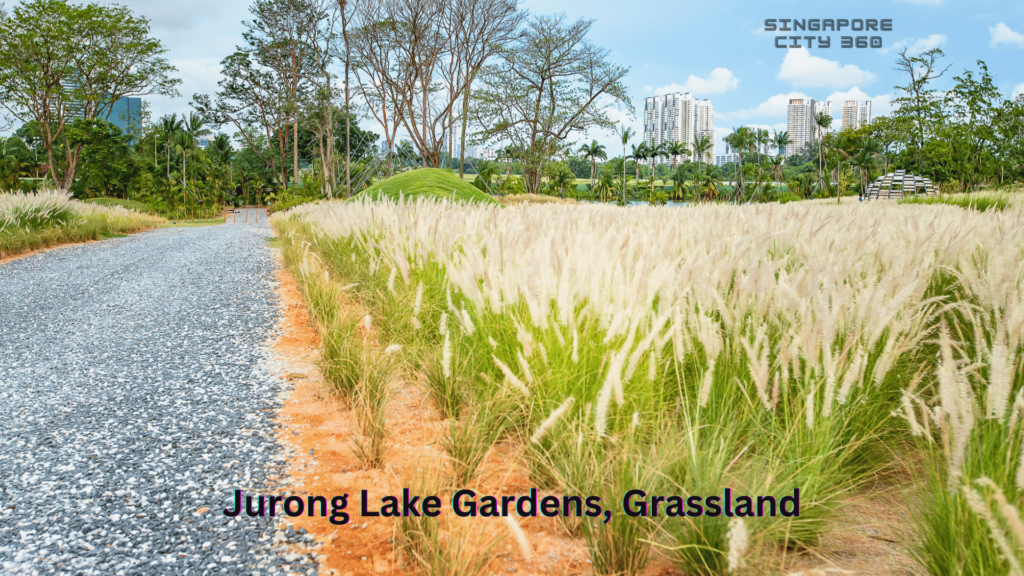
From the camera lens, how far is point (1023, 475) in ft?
2.76

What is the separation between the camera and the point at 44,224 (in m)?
9.20

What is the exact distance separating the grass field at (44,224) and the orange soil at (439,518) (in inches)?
316

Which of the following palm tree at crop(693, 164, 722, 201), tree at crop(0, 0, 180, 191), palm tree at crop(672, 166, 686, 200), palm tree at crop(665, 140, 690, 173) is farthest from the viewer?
palm tree at crop(665, 140, 690, 173)

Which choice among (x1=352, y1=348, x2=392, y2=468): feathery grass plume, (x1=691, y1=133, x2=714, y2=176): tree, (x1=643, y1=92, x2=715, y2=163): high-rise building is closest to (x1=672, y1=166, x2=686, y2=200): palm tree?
(x1=691, y1=133, x2=714, y2=176): tree

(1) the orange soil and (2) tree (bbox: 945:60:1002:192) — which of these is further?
(2) tree (bbox: 945:60:1002:192)

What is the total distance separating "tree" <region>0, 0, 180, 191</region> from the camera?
1788 centimetres

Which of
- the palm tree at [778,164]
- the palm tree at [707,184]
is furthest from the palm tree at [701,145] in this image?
the palm tree at [778,164]

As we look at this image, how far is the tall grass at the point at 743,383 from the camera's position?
110 cm

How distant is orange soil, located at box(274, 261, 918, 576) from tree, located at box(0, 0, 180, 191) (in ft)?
75.9

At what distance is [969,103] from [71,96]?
1212 inches

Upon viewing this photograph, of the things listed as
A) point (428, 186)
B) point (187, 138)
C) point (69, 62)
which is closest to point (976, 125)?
point (428, 186)

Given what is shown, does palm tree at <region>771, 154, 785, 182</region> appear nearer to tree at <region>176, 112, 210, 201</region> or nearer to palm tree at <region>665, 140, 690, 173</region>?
palm tree at <region>665, 140, 690, 173</region>

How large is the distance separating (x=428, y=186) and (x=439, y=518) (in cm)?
817

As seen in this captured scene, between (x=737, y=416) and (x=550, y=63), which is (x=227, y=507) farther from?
(x=550, y=63)
